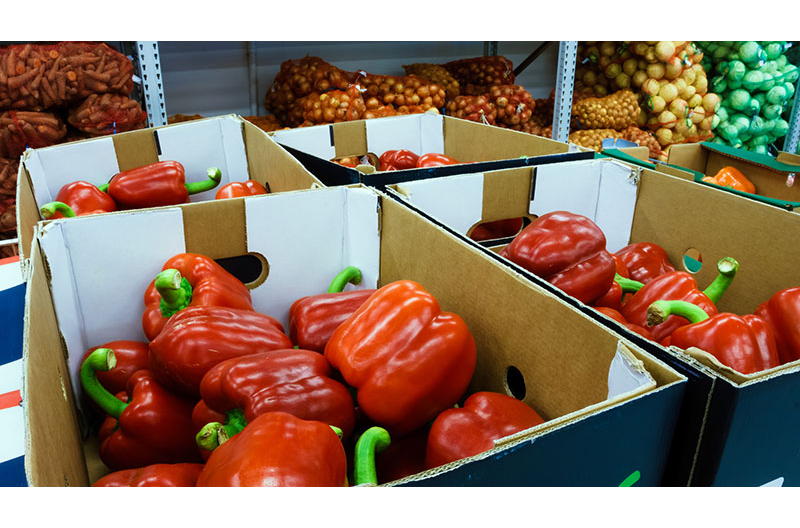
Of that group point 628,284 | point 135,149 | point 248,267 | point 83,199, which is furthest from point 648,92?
point 83,199

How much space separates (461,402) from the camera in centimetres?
97

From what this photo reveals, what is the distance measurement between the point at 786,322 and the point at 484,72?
2581 millimetres

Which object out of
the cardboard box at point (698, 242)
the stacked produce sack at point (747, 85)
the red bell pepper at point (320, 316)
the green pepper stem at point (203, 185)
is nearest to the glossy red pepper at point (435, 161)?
the cardboard box at point (698, 242)

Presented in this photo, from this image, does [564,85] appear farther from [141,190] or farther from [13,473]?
[13,473]

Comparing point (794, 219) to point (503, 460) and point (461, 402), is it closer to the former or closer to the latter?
point (461, 402)

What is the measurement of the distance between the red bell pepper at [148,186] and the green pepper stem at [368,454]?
1.37 meters

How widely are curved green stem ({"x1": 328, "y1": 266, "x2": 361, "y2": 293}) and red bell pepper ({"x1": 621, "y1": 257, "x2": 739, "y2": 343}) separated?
0.57 m

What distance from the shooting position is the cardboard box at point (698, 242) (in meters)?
0.59

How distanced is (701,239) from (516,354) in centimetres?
76

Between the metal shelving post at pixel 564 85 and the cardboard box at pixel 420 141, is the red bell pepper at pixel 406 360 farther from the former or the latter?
the metal shelving post at pixel 564 85

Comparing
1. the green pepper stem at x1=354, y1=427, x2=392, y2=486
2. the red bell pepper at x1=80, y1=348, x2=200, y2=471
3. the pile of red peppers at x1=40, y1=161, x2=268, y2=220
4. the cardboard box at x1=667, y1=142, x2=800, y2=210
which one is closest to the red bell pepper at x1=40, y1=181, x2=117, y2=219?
the pile of red peppers at x1=40, y1=161, x2=268, y2=220

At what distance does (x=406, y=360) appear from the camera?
86cm

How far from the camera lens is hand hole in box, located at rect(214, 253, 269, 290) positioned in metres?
1.32

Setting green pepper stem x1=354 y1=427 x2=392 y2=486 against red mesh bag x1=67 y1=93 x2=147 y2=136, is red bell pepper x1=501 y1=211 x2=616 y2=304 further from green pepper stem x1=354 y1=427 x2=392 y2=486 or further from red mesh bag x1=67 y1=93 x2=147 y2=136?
red mesh bag x1=67 y1=93 x2=147 y2=136
